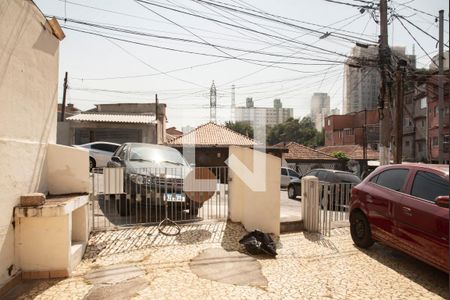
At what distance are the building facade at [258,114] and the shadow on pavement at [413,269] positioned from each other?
79.2 ft

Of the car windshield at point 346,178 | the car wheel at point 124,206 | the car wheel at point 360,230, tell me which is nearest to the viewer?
the car wheel at point 360,230

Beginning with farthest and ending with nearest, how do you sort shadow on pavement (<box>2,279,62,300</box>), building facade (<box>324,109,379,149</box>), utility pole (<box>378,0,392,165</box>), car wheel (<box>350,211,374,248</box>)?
building facade (<box>324,109,379,149</box>) → utility pole (<box>378,0,392,165</box>) → car wheel (<box>350,211,374,248</box>) → shadow on pavement (<box>2,279,62,300</box>)

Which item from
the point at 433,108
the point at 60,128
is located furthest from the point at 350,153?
the point at 60,128

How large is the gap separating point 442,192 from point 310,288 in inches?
91.7

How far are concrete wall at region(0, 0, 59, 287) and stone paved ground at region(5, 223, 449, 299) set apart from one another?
44.0 inches

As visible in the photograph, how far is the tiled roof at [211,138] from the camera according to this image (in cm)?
2612

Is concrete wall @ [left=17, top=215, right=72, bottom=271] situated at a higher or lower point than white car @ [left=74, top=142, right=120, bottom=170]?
lower

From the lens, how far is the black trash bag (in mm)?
5406

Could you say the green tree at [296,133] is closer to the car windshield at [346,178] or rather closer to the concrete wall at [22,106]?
the car windshield at [346,178]

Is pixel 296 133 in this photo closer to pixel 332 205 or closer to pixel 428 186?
pixel 332 205

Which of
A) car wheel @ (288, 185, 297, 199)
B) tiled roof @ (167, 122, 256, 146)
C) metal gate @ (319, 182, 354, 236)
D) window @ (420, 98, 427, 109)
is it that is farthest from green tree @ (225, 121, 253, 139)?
A: metal gate @ (319, 182, 354, 236)

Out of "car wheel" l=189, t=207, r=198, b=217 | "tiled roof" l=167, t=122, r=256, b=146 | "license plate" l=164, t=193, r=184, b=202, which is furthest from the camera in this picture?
"tiled roof" l=167, t=122, r=256, b=146

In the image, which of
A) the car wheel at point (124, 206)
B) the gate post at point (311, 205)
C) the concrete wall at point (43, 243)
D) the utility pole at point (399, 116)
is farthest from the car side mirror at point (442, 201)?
the utility pole at point (399, 116)

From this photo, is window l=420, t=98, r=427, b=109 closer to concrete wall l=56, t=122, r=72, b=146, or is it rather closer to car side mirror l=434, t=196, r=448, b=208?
concrete wall l=56, t=122, r=72, b=146
